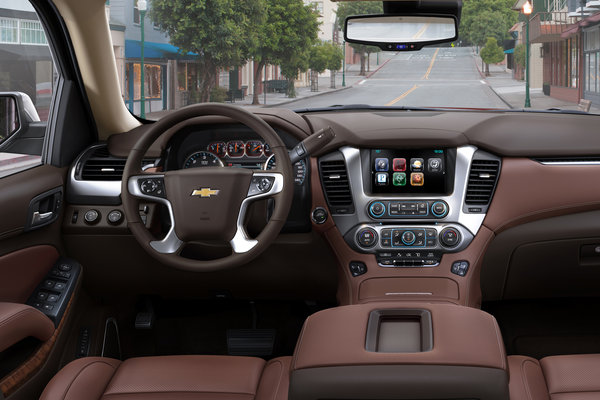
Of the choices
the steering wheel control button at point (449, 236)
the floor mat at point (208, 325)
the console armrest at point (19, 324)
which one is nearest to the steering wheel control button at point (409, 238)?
the steering wheel control button at point (449, 236)

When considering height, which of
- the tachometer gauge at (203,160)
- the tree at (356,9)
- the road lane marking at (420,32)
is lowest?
the tachometer gauge at (203,160)

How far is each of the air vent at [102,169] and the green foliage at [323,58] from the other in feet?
7.10

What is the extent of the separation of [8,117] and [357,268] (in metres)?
1.76

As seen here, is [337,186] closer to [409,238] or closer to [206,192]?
[409,238]

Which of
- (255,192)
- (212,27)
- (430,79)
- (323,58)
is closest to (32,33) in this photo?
(255,192)

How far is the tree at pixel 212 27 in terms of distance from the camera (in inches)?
258

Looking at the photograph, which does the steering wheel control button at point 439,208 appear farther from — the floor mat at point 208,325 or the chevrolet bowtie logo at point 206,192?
the chevrolet bowtie logo at point 206,192

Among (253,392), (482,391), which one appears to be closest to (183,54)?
Answer: (253,392)

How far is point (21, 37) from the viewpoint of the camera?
3.65 m

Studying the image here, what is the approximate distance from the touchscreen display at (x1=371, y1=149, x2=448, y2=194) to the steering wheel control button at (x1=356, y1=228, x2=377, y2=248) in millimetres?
180

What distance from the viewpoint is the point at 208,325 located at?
3.98 meters

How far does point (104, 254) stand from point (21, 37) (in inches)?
45.4

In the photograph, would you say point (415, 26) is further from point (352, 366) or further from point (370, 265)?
point (352, 366)

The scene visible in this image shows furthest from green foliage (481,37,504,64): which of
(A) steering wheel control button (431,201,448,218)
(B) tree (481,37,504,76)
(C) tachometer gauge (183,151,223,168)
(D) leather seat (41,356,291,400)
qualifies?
(D) leather seat (41,356,291,400)
